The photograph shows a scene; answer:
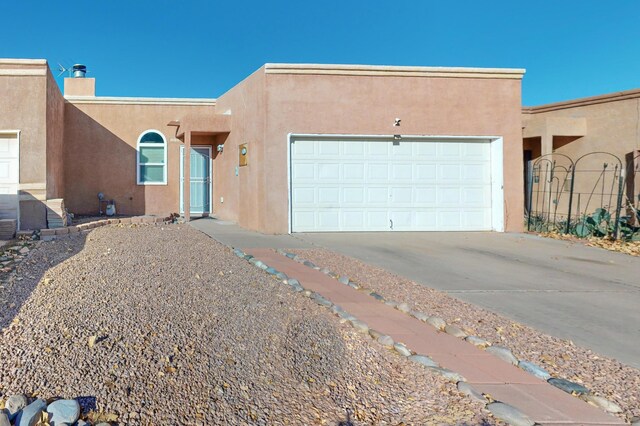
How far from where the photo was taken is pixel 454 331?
15.4ft

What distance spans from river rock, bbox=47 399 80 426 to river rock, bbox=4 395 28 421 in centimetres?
19

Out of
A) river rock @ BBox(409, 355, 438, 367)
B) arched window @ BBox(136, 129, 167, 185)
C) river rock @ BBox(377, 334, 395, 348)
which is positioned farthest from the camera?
arched window @ BBox(136, 129, 167, 185)

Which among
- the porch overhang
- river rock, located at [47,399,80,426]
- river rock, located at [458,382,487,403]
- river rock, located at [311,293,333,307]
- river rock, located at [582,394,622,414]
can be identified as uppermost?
the porch overhang

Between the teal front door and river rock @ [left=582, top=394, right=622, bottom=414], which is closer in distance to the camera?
river rock @ [left=582, top=394, right=622, bottom=414]

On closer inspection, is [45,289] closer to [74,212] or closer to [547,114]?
[74,212]

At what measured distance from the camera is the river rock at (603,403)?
10.5ft

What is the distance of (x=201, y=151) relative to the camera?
644 inches

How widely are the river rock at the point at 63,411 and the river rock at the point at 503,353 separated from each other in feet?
10.2

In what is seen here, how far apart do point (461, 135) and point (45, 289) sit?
1036cm

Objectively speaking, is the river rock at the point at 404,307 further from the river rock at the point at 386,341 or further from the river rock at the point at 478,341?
the river rock at the point at 386,341

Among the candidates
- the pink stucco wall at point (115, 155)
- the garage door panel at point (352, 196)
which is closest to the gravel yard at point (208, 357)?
the garage door panel at point (352, 196)

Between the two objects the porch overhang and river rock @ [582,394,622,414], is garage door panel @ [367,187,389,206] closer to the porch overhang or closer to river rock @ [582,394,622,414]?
the porch overhang

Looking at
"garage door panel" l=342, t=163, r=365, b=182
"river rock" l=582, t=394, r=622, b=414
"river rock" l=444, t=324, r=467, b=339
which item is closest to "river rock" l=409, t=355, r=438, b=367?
"river rock" l=444, t=324, r=467, b=339

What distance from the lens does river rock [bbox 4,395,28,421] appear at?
290 cm
